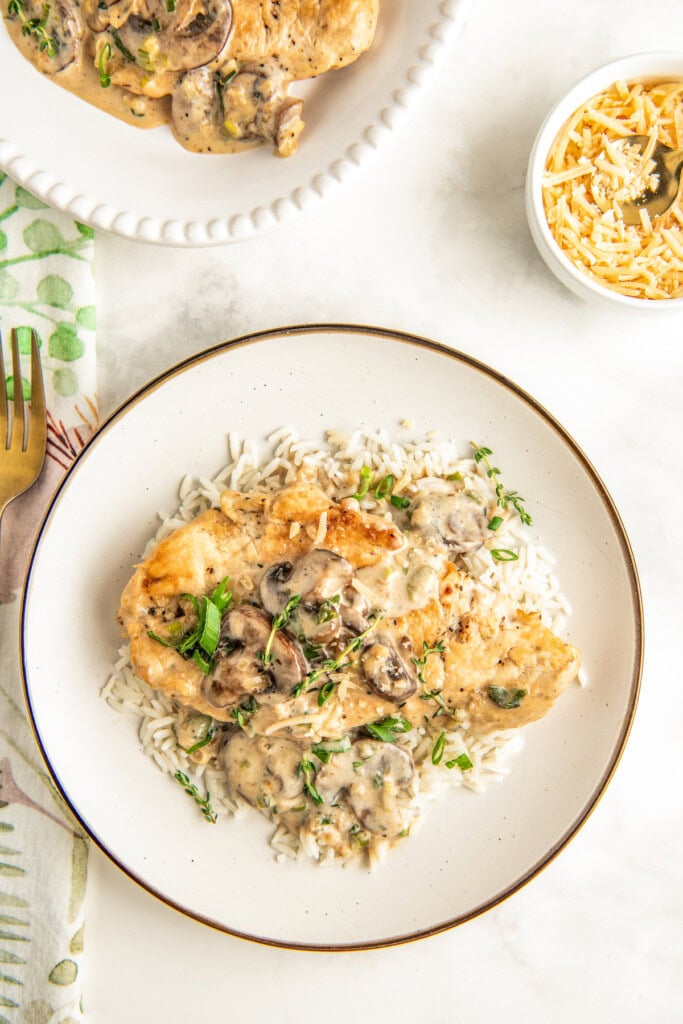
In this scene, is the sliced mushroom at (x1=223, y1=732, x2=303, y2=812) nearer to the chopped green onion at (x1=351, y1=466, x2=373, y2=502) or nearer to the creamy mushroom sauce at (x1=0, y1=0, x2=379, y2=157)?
the chopped green onion at (x1=351, y1=466, x2=373, y2=502)

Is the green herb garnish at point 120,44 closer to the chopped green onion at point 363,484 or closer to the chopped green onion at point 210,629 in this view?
the chopped green onion at point 363,484

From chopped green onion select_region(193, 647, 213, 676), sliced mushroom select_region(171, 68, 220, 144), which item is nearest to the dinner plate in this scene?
chopped green onion select_region(193, 647, 213, 676)

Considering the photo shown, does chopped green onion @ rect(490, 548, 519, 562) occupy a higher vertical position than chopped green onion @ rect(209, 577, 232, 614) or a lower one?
lower

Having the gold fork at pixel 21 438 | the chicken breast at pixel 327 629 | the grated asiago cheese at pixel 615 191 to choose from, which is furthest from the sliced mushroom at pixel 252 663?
the grated asiago cheese at pixel 615 191

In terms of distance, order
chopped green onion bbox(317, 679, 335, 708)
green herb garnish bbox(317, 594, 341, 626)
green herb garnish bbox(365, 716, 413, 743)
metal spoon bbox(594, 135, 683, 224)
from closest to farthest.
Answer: green herb garnish bbox(317, 594, 341, 626), chopped green onion bbox(317, 679, 335, 708), green herb garnish bbox(365, 716, 413, 743), metal spoon bbox(594, 135, 683, 224)

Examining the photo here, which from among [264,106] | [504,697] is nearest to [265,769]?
[504,697]

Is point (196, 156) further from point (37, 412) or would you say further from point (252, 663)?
point (252, 663)
